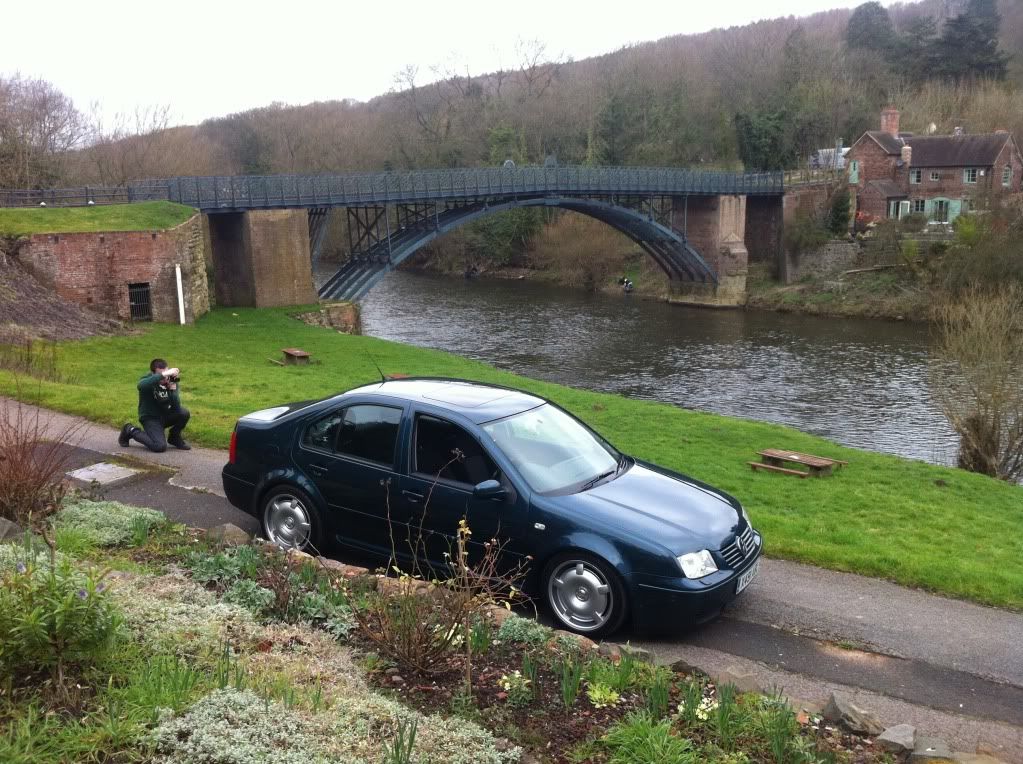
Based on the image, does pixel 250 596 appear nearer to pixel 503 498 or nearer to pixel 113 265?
pixel 503 498

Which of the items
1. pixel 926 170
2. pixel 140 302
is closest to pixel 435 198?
pixel 140 302

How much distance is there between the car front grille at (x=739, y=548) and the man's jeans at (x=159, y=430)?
24.3 ft

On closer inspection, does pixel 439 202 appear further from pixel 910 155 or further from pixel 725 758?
pixel 725 758

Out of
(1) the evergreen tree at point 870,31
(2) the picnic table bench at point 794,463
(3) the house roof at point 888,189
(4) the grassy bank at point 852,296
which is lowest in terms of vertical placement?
(4) the grassy bank at point 852,296

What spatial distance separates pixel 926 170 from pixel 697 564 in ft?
179

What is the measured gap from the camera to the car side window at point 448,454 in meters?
6.78

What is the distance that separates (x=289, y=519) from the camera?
7.67 m

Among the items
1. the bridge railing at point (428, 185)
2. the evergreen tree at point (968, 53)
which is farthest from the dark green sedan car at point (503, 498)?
the evergreen tree at point (968, 53)

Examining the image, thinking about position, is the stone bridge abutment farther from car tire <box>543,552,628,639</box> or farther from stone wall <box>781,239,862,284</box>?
stone wall <box>781,239,862,284</box>

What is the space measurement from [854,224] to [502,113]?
1513 inches

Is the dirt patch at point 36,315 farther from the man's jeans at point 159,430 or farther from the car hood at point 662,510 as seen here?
the car hood at point 662,510

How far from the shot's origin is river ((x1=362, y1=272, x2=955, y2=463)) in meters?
25.0

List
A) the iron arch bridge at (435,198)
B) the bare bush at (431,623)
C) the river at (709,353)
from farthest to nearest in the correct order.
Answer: the iron arch bridge at (435,198), the river at (709,353), the bare bush at (431,623)

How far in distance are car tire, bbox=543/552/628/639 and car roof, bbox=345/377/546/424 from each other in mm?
1338
